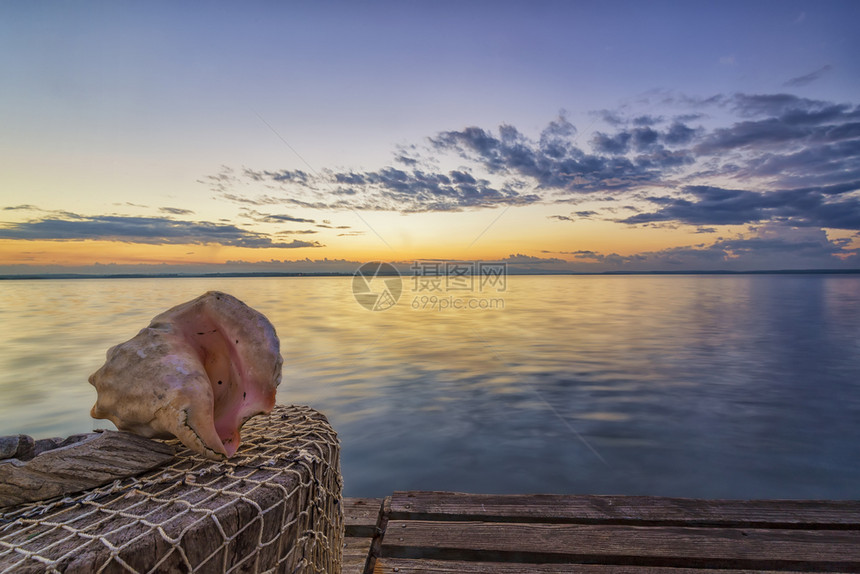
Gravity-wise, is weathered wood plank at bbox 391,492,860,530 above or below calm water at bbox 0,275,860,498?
above

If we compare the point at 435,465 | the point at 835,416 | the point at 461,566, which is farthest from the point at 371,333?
the point at 461,566

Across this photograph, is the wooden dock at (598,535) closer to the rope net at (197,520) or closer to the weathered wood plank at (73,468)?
the rope net at (197,520)

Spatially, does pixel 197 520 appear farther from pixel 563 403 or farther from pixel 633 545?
pixel 563 403

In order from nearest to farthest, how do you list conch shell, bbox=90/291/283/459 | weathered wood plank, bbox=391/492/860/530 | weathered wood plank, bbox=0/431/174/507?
weathered wood plank, bbox=0/431/174/507
conch shell, bbox=90/291/283/459
weathered wood plank, bbox=391/492/860/530

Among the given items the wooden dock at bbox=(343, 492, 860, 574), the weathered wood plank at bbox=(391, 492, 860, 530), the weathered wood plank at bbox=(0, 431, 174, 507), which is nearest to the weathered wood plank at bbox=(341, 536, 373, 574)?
the wooden dock at bbox=(343, 492, 860, 574)

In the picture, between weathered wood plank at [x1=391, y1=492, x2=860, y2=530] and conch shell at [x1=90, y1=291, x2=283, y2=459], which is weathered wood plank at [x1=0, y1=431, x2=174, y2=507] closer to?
conch shell at [x1=90, y1=291, x2=283, y2=459]

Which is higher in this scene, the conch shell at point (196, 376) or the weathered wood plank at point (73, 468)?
the conch shell at point (196, 376)

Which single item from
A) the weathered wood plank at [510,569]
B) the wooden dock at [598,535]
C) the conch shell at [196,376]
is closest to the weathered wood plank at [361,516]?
the wooden dock at [598,535]

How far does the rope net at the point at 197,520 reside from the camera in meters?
1.28

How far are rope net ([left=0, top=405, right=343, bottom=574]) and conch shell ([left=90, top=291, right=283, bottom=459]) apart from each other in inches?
6.3

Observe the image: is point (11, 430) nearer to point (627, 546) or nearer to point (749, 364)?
point (627, 546)

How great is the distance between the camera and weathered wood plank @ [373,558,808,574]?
2.50 m

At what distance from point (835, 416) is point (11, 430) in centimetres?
1446

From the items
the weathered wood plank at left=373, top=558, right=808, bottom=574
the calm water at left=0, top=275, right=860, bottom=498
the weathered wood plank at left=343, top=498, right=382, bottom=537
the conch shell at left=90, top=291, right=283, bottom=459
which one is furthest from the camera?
the calm water at left=0, top=275, right=860, bottom=498
